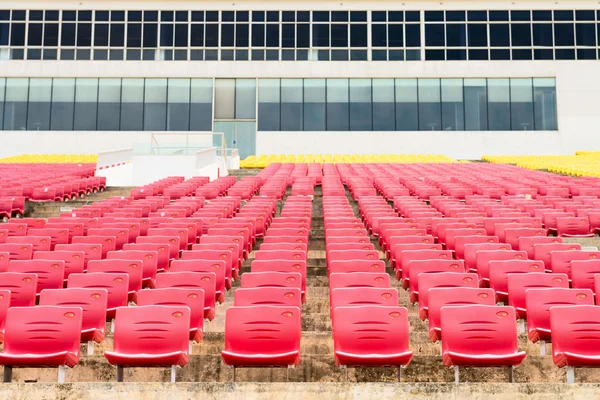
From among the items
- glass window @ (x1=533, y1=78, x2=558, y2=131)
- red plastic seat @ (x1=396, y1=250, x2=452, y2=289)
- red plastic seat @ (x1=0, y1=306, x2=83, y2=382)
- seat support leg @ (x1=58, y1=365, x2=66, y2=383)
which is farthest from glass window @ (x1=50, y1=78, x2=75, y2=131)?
seat support leg @ (x1=58, y1=365, x2=66, y2=383)

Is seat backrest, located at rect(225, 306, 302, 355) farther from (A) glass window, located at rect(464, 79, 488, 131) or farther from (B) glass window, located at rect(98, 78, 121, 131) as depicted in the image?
(B) glass window, located at rect(98, 78, 121, 131)

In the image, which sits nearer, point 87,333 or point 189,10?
point 87,333

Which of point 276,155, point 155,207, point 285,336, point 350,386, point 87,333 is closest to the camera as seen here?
point 350,386

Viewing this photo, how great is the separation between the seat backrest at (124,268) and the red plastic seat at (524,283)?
163 inches

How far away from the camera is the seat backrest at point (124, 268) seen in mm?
6625

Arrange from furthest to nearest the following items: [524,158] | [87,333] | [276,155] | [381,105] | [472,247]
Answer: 1. [381,105]
2. [276,155]
3. [524,158]
4. [472,247]
5. [87,333]

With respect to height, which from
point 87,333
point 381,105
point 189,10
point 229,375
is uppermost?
point 189,10

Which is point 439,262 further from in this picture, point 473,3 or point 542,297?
point 473,3

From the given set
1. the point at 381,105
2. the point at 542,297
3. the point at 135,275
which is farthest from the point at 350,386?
the point at 381,105

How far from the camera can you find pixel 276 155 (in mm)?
28531

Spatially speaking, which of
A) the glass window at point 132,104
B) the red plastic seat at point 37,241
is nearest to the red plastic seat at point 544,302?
the red plastic seat at point 37,241

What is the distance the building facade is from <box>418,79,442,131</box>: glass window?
5cm

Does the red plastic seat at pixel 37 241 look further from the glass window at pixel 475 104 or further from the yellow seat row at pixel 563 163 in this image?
the glass window at pixel 475 104

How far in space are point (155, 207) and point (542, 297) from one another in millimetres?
9146
